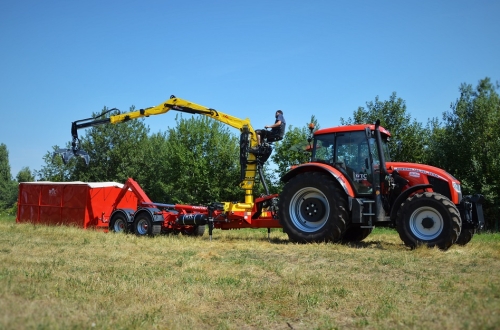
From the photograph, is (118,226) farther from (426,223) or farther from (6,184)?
(6,184)

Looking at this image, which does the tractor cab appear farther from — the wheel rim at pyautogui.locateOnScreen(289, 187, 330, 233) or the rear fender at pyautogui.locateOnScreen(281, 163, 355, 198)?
the wheel rim at pyautogui.locateOnScreen(289, 187, 330, 233)

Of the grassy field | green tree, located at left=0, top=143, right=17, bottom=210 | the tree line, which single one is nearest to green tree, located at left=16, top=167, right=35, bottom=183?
green tree, located at left=0, top=143, right=17, bottom=210

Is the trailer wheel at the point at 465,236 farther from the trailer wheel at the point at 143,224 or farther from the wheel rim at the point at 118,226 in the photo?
the wheel rim at the point at 118,226

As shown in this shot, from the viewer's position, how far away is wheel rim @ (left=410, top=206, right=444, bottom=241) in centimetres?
1041

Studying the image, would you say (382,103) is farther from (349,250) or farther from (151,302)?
(151,302)

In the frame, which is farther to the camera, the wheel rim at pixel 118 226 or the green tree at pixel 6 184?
the green tree at pixel 6 184

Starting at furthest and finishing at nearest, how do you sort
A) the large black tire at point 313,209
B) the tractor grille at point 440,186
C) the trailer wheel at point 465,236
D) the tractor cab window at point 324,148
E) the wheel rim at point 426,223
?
the tractor cab window at point 324,148
the large black tire at point 313,209
the trailer wheel at point 465,236
the tractor grille at point 440,186
the wheel rim at point 426,223

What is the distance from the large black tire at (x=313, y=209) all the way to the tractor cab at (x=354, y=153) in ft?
1.51

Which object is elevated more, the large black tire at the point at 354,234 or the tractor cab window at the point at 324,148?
the tractor cab window at the point at 324,148

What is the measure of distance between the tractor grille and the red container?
10226 millimetres

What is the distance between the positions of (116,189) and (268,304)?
44.6ft

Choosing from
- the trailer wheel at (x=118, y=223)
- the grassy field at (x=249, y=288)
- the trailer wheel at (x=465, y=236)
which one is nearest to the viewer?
the grassy field at (x=249, y=288)

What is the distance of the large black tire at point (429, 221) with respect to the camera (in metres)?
10.1

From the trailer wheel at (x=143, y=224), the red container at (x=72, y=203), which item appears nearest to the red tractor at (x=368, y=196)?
the trailer wheel at (x=143, y=224)
